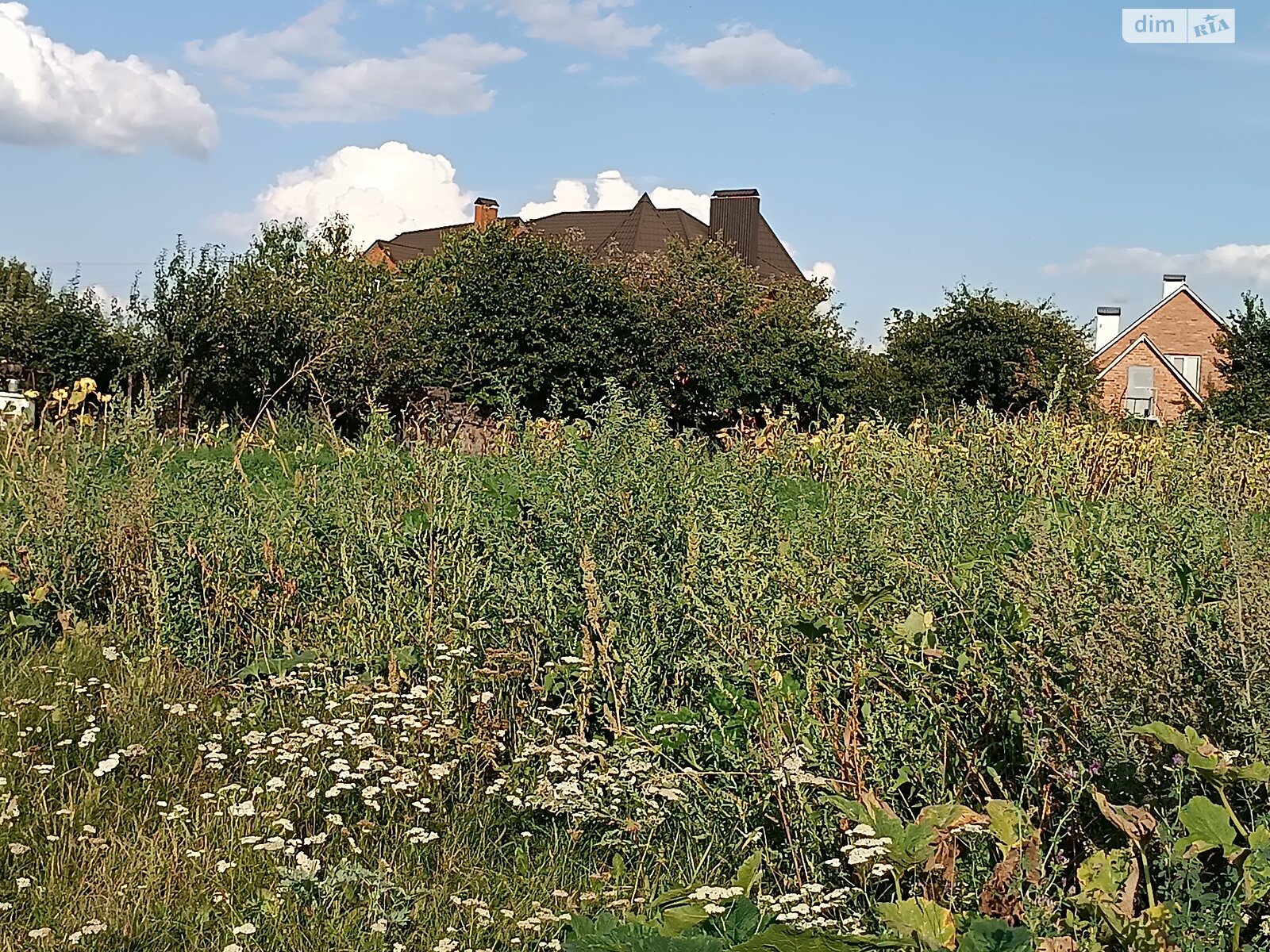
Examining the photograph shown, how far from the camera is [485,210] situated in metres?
41.2

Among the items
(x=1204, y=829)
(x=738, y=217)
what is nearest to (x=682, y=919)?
(x=1204, y=829)

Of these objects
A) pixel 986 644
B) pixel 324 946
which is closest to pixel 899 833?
pixel 986 644

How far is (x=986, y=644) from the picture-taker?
2570 millimetres

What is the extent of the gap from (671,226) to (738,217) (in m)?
3.76

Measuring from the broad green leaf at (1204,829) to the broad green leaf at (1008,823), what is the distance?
0.26m

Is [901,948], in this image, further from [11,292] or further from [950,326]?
[11,292]

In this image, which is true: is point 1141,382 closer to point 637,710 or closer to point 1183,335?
point 1183,335

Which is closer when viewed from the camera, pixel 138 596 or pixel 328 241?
pixel 138 596

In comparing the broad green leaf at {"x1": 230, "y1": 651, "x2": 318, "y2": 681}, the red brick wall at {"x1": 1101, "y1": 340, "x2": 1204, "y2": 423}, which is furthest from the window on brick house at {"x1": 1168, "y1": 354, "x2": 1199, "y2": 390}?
the broad green leaf at {"x1": 230, "y1": 651, "x2": 318, "y2": 681}

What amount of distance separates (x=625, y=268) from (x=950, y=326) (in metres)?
9.02

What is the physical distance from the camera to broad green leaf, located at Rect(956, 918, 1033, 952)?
179 cm

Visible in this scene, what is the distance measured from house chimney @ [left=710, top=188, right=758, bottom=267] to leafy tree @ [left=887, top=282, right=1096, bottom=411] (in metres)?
8.22

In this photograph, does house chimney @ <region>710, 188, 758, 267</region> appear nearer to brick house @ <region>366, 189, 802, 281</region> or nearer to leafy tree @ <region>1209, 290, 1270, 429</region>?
brick house @ <region>366, 189, 802, 281</region>

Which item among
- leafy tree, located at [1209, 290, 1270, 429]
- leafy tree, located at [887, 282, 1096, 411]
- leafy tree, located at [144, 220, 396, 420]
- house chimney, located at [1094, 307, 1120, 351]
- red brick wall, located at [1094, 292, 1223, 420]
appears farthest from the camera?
house chimney, located at [1094, 307, 1120, 351]
